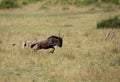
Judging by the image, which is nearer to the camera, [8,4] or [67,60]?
[67,60]

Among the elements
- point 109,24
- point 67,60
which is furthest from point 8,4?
point 67,60

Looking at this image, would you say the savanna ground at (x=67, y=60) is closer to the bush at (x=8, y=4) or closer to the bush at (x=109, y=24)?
the bush at (x=109, y=24)

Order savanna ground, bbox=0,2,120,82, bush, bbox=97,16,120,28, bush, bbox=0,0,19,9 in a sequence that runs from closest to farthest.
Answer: savanna ground, bbox=0,2,120,82, bush, bbox=97,16,120,28, bush, bbox=0,0,19,9

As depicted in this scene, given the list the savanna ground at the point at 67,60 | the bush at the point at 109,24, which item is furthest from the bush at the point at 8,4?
the savanna ground at the point at 67,60

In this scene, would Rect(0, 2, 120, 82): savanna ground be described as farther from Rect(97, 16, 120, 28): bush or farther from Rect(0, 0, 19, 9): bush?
Rect(0, 0, 19, 9): bush

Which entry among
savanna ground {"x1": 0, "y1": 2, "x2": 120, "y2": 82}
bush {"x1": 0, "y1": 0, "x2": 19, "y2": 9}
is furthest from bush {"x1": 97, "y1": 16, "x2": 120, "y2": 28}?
bush {"x1": 0, "y1": 0, "x2": 19, "y2": 9}

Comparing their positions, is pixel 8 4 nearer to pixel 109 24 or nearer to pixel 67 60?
pixel 109 24

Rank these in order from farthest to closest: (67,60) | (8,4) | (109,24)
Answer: (8,4)
(109,24)
(67,60)

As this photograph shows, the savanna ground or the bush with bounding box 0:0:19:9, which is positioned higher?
the bush with bounding box 0:0:19:9

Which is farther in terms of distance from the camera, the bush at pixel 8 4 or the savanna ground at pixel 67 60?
the bush at pixel 8 4

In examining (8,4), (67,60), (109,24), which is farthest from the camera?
(8,4)

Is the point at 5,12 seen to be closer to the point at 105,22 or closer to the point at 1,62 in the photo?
the point at 105,22

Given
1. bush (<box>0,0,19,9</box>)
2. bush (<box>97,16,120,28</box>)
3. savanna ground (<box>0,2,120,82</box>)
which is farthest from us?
bush (<box>0,0,19,9</box>)

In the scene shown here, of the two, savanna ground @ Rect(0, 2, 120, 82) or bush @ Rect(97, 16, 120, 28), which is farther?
bush @ Rect(97, 16, 120, 28)
